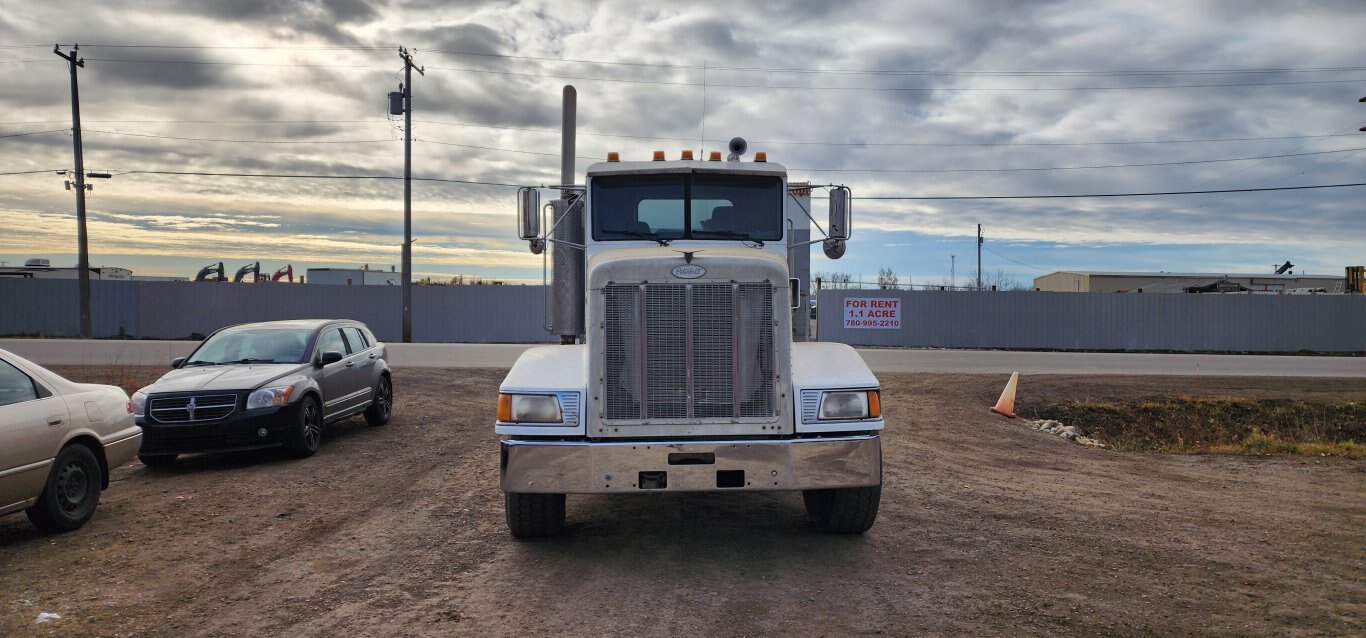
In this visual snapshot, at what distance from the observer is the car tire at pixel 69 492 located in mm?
6566

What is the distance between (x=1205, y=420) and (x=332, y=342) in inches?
624

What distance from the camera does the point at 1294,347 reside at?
37469 millimetres

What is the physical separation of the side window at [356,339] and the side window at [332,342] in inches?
8.3

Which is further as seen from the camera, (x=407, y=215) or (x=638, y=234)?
(x=407, y=215)

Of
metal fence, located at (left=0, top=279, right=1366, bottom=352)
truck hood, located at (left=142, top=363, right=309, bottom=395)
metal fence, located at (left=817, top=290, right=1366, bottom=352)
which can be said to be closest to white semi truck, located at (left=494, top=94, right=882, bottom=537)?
truck hood, located at (left=142, top=363, right=309, bottom=395)

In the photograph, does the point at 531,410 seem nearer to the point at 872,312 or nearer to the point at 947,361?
the point at 947,361

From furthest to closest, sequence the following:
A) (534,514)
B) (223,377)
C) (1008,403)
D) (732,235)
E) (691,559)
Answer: (1008,403) → (223,377) → (732,235) → (534,514) → (691,559)

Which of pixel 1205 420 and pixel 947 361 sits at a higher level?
pixel 947 361

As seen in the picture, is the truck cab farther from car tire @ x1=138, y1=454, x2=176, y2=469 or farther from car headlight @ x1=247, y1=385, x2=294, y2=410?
car tire @ x1=138, y1=454, x2=176, y2=469

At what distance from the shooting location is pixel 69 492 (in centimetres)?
685

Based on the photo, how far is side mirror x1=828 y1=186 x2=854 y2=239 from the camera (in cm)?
722

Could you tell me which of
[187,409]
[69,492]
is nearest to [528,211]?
[69,492]

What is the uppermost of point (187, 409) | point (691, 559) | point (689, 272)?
point (689, 272)

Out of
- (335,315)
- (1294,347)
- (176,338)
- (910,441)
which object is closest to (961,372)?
(910,441)
